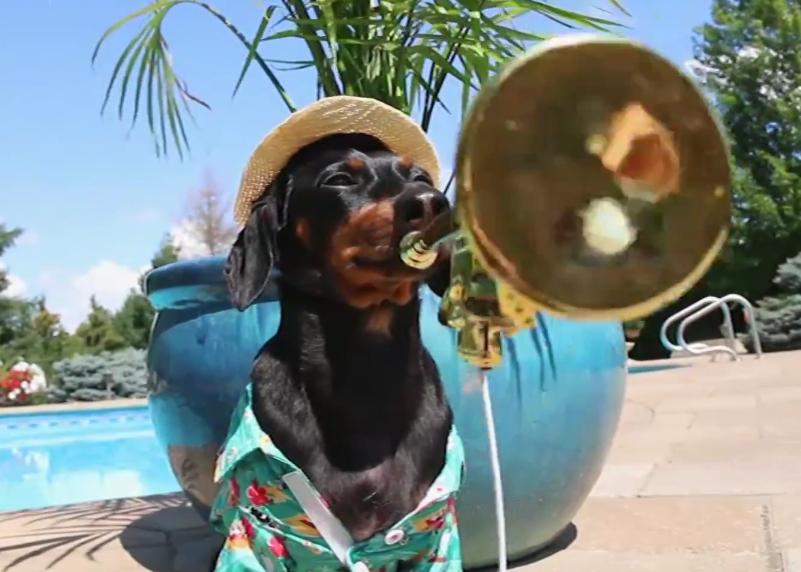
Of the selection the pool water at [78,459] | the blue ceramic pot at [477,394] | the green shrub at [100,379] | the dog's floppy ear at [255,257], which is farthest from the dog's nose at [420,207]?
the green shrub at [100,379]

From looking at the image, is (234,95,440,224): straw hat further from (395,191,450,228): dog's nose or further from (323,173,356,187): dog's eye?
(395,191,450,228): dog's nose

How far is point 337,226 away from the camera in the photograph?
200 centimetres

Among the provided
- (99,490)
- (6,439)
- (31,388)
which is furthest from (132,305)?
(99,490)

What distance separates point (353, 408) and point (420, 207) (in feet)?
1.82

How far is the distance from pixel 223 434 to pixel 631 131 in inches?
83.1

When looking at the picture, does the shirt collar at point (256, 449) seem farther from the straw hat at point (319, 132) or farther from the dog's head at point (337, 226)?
the straw hat at point (319, 132)

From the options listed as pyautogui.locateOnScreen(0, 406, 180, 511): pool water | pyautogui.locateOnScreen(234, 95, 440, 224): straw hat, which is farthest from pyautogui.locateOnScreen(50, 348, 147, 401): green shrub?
pyautogui.locateOnScreen(234, 95, 440, 224): straw hat

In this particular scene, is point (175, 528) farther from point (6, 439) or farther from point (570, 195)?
point (6, 439)

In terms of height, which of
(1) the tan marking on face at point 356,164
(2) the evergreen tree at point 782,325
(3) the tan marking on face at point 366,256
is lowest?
(2) the evergreen tree at point 782,325

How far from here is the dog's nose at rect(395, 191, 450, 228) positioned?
1687mm

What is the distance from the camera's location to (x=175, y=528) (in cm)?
379

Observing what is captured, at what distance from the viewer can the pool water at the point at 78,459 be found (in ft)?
27.6

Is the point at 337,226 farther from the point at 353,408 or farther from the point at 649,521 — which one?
the point at 649,521

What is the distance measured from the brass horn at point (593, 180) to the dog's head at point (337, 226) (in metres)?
0.81
